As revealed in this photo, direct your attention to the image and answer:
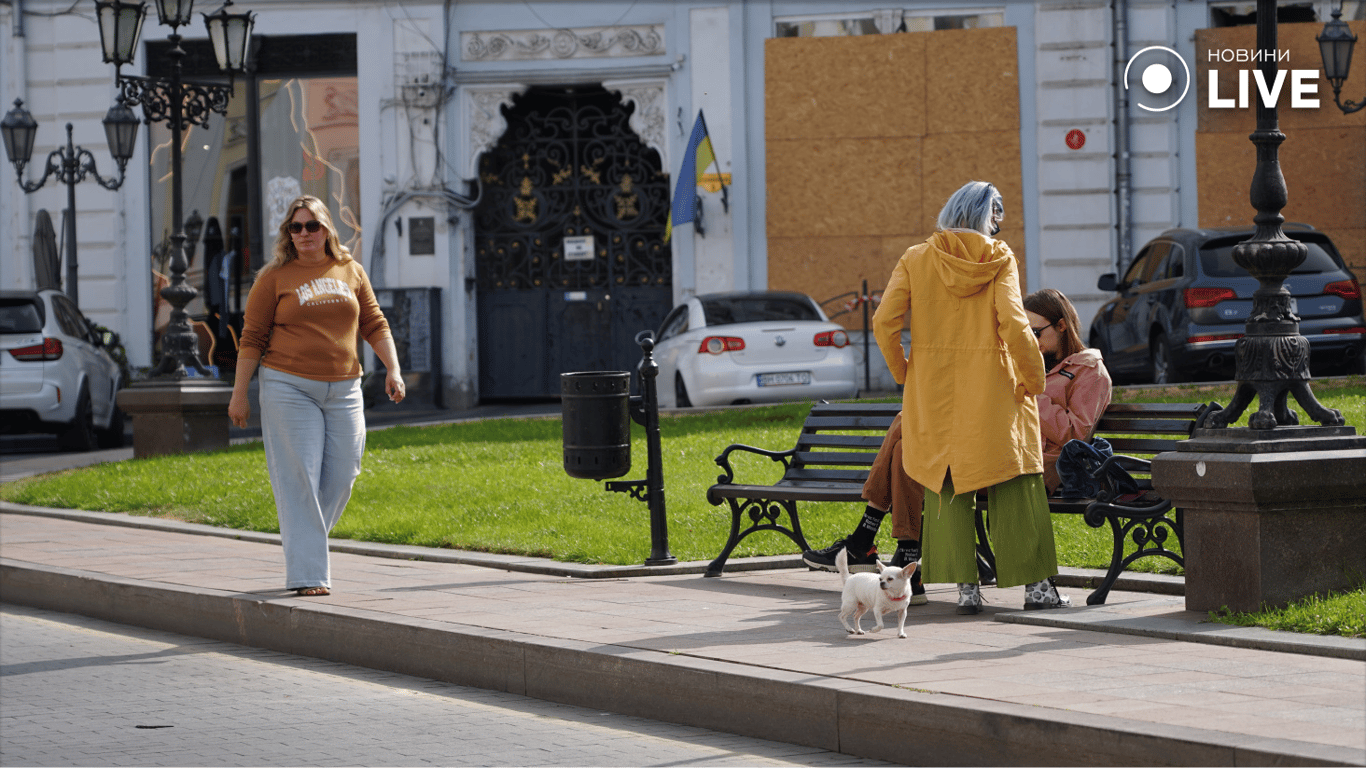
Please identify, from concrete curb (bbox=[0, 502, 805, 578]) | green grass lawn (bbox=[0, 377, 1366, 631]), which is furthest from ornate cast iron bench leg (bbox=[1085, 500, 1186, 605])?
concrete curb (bbox=[0, 502, 805, 578])

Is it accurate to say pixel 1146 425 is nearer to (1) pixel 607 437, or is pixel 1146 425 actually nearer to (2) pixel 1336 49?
(1) pixel 607 437

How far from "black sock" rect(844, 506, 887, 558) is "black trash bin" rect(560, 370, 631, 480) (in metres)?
1.44

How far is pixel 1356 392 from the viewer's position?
515 inches

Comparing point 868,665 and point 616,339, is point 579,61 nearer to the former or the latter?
point 616,339

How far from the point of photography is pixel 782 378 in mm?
16484

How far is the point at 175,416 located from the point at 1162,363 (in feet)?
30.0

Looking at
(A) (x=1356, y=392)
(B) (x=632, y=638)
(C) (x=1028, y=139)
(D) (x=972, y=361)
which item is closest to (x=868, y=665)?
(B) (x=632, y=638)

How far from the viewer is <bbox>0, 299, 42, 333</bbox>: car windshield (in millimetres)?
17797

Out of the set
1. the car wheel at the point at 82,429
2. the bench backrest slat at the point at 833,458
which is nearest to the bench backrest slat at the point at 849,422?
the bench backrest slat at the point at 833,458

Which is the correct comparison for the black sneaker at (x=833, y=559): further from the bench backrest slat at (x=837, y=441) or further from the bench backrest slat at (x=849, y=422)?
the bench backrest slat at (x=849, y=422)

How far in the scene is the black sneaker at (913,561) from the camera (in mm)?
7293

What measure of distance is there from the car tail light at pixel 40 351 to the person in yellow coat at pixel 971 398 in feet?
42.9

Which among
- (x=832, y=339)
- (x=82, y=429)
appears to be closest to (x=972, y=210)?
(x=832, y=339)

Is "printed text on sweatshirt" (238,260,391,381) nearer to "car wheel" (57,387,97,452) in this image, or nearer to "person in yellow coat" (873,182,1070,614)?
"person in yellow coat" (873,182,1070,614)
